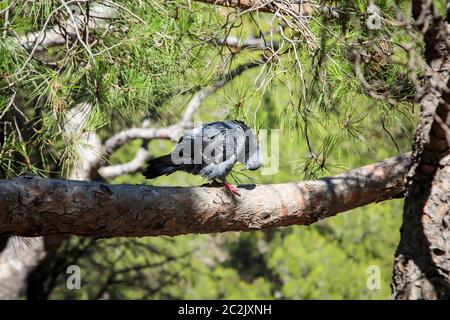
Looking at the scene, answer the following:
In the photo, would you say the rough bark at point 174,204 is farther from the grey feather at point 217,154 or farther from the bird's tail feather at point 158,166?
the bird's tail feather at point 158,166

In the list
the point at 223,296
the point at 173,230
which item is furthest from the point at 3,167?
the point at 223,296

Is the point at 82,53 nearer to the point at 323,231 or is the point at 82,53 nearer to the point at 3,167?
the point at 3,167

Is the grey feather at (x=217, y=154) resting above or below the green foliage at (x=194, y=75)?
below

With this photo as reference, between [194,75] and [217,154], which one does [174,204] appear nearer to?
[217,154]

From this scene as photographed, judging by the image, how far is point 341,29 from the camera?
2832 mm

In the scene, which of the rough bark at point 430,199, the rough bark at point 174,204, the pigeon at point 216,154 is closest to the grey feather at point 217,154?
the pigeon at point 216,154

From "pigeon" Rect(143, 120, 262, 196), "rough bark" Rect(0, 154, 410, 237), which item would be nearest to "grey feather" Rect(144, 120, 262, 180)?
"pigeon" Rect(143, 120, 262, 196)

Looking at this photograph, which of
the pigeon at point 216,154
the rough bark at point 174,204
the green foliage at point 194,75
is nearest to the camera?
the rough bark at point 174,204

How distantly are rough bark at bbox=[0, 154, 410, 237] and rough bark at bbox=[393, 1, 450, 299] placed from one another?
620mm

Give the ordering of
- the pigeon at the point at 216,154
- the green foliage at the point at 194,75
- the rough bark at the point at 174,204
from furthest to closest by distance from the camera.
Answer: the pigeon at the point at 216,154 → the green foliage at the point at 194,75 → the rough bark at the point at 174,204

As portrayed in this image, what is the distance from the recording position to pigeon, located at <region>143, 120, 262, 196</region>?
2.94m

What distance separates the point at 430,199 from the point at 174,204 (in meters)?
0.87

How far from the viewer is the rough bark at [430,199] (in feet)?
6.46

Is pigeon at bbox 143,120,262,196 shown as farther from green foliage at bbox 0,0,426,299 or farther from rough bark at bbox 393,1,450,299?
rough bark at bbox 393,1,450,299
